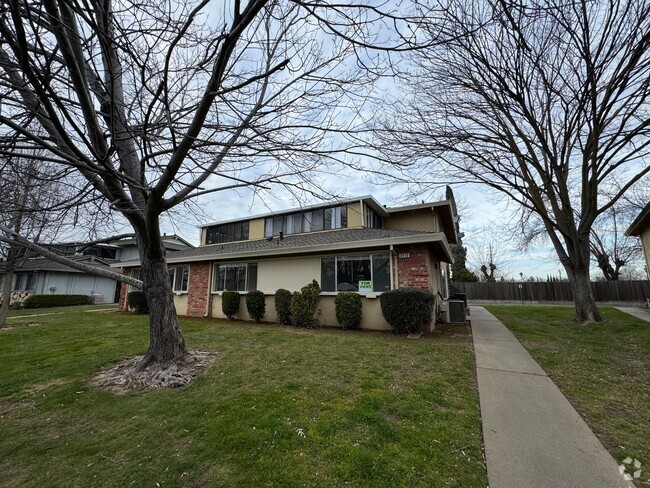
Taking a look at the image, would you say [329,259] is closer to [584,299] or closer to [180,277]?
[180,277]

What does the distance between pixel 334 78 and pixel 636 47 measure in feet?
22.5

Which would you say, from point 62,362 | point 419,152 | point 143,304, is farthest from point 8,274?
point 419,152

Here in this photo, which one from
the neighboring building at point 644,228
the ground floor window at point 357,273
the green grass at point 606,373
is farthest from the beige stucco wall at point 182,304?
the neighboring building at point 644,228

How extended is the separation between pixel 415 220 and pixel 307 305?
7856mm

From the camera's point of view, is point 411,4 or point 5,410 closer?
point 411,4

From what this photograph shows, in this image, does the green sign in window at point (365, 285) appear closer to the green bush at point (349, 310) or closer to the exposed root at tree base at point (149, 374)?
the green bush at point (349, 310)

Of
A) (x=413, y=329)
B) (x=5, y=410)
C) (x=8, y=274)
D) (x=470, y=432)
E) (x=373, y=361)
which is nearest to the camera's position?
(x=470, y=432)

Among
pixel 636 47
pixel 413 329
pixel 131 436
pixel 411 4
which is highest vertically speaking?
pixel 636 47

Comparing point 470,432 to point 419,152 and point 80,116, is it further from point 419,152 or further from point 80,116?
point 419,152

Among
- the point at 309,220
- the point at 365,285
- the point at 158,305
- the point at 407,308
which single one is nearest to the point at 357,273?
the point at 365,285

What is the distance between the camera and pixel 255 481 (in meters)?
2.46

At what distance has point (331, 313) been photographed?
993 centimetres

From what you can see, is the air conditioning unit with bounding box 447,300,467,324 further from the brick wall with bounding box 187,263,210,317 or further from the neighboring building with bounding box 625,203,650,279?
the brick wall with bounding box 187,263,210,317

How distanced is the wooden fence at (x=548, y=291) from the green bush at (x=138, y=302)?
17360mm
